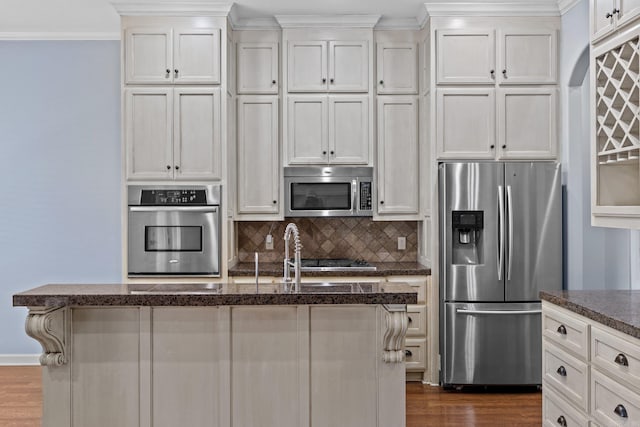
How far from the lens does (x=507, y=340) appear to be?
4.38 metres

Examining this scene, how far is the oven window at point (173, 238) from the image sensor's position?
453 centimetres

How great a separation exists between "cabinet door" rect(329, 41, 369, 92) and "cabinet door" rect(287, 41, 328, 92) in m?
0.07

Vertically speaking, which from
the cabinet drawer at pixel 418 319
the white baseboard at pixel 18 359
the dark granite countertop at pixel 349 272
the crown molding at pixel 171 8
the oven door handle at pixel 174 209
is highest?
the crown molding at pixel 171 8

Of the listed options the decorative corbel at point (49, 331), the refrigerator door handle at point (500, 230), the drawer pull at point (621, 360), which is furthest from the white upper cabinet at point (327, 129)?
the drawer pull at point (621, 360)

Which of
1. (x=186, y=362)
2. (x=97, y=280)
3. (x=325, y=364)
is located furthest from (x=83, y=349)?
(x=97, y=280)

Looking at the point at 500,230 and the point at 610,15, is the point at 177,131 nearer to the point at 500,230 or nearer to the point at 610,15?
the point at 500,230

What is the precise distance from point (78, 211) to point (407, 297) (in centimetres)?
366

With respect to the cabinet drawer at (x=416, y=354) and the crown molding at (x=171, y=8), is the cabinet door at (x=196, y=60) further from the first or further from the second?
the cabinet drawer at (x=416, y=354)

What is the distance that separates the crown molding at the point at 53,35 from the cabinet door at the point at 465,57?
111 inches

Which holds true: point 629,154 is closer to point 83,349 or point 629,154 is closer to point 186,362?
point 186,362

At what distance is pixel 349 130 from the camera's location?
4.88 meters

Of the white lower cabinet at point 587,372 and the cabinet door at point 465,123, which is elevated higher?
the cabinet door at point 465,123

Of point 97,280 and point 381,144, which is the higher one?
point 381,144

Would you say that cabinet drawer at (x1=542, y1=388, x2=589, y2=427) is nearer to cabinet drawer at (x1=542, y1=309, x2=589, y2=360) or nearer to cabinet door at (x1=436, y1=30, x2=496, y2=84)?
cabinet drawer at (x1=542, y1=309, x2=589, y2=360)
